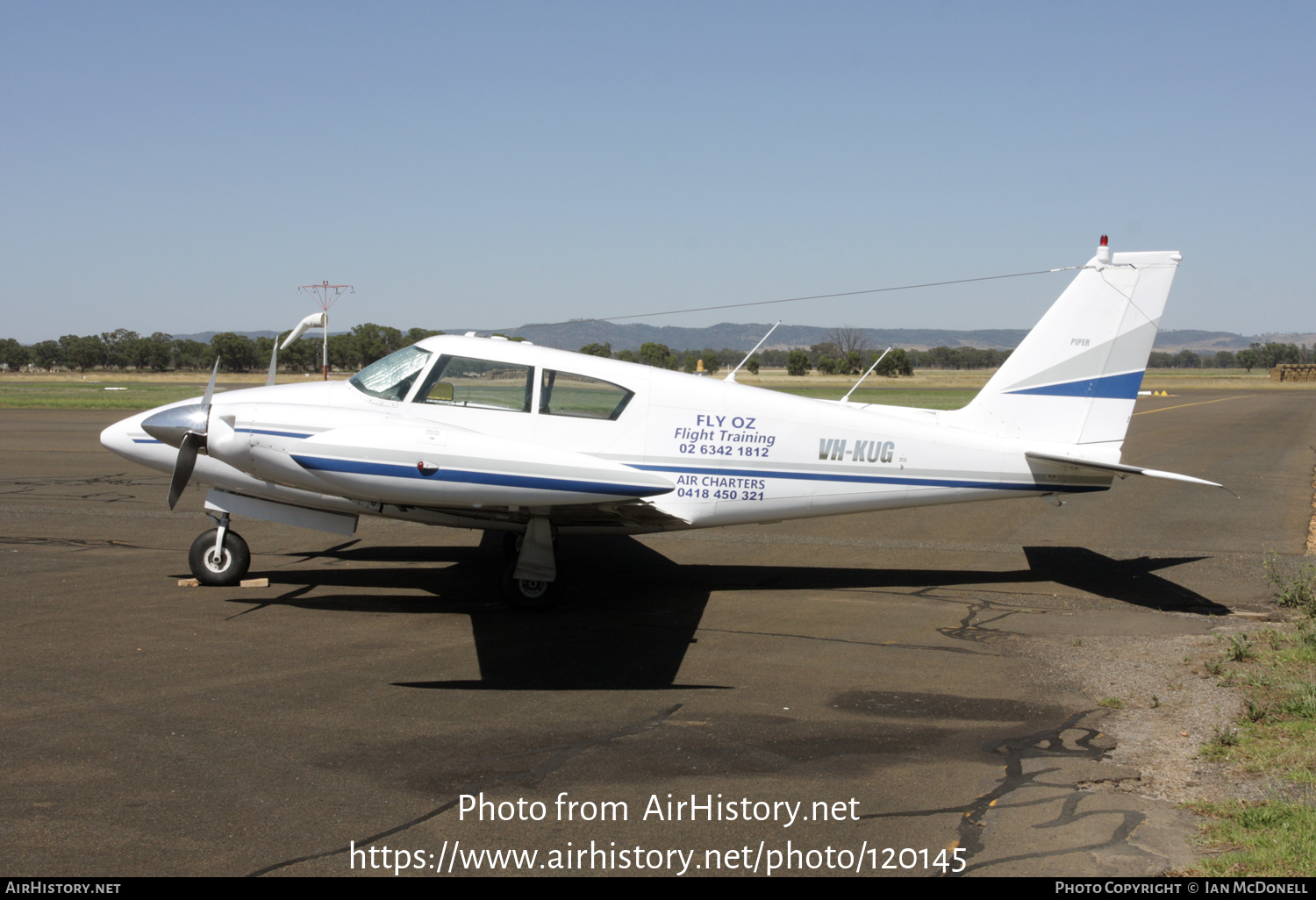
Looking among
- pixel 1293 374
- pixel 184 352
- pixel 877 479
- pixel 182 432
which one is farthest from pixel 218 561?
pixel 1293 374

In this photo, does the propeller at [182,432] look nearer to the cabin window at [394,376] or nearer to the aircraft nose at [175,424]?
the aircraft nose at [175,424]

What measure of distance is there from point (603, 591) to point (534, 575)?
1343 mm

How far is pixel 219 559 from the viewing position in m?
9.75

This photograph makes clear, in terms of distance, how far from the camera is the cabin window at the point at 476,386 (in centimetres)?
930

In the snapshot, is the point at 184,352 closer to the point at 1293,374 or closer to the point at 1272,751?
the point at 1272,751

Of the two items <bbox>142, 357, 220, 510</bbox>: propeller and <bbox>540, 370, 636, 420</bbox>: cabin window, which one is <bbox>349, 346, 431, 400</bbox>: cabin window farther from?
<bbox>142, 357, 220, 510</bbox>: propeller

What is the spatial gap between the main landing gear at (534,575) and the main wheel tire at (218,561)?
3.05 meters

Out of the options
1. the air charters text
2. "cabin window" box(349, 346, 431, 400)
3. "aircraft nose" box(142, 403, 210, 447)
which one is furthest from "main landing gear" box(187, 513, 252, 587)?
the air charters text

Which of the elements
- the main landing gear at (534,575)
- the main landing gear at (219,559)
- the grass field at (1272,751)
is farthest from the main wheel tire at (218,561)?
the grass field at (1272,751)

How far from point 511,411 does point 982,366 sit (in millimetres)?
189976

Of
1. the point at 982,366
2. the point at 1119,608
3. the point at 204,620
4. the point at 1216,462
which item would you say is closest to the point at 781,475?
the point at 1119,608

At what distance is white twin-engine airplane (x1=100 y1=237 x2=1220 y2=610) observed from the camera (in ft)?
30.0

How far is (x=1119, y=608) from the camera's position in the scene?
31.4 ft

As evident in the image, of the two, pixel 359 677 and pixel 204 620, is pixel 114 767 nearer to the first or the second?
pixel 359 677
